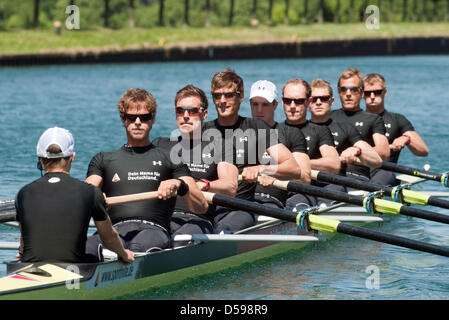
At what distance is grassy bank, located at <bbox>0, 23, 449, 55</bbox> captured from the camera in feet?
195

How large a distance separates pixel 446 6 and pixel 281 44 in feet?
220

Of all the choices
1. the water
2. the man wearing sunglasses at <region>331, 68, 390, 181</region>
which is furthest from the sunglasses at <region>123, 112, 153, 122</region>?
the man wearing sunglasses at <region>331, 68, 390, 181</region>

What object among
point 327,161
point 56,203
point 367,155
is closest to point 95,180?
point 56,203

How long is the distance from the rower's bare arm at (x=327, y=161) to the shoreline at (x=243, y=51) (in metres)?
43.1

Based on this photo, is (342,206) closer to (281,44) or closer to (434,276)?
(434,276)

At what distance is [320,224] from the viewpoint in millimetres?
10016

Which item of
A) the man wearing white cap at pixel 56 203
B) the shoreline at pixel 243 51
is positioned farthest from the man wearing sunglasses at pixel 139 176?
the shoreline at pixel 243 51

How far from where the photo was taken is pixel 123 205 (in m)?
8.84

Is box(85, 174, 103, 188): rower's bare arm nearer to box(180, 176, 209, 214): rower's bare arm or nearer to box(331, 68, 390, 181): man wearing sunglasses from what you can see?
box(180, 176, 209, 214): rower's bare arm

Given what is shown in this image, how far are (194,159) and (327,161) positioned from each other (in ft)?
9.81

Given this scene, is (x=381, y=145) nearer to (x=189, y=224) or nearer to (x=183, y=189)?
(x=189, y=224)

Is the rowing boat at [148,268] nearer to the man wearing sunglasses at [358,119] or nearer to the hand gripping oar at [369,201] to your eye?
the hand gripping oar at [369,201]

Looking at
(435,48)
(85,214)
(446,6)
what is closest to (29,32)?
(435,48)

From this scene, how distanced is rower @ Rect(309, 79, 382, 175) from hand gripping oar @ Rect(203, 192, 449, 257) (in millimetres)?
2960
